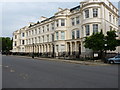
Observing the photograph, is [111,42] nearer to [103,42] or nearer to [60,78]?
[103,42]

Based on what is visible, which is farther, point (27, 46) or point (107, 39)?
point (27, 46)

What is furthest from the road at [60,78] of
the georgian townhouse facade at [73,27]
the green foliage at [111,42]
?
the georgian townhouse facade at [73,27]

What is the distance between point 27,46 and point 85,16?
113 feet

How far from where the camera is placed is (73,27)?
→ 39094 millimetres

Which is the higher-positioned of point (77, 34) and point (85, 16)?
point (85, 16)

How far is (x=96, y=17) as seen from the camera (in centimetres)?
3169

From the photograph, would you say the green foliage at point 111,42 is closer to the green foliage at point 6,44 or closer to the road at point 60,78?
the road at point 60,78

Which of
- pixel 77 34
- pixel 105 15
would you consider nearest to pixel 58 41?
pixel 77 34

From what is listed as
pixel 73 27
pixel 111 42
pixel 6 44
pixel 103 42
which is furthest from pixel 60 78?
pixel 6 44

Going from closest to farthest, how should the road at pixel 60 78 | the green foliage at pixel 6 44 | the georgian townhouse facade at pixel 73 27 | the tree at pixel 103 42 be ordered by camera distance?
the road at pixel 60 78 → the tree at pixel 103 42 → the georgian townhouse facade at pixel 73 27 → the green foliage at pixel 6 44

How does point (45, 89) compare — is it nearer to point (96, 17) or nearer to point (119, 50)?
point (96, 17)

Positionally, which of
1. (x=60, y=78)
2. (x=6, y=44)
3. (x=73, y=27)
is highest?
(x=73, y=27)

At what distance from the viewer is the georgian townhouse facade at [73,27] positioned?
31844 mm

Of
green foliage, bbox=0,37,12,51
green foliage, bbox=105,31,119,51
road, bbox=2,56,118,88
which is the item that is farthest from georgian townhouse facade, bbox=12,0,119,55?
green foliage, bbox=0,37,12,51
